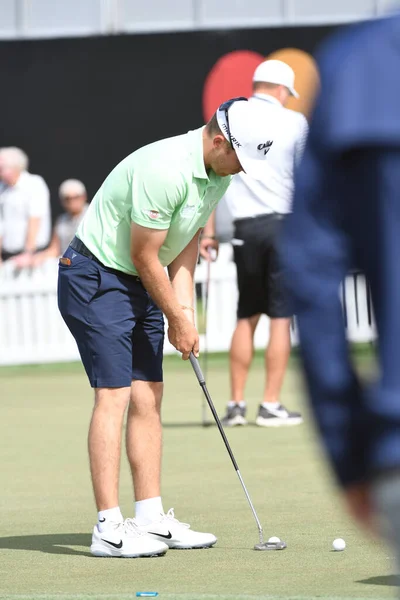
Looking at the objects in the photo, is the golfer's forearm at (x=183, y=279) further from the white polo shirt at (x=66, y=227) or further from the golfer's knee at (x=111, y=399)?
the white polo shirt at (x=66, y=227)

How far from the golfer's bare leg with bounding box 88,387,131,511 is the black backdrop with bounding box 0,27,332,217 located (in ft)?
41.5

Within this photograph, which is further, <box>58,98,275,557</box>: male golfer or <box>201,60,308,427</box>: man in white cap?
<box>201,60,308,427</box>: man in white cap

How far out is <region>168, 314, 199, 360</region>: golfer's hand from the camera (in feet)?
17.3

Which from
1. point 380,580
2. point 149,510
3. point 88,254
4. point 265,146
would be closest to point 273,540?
point 149,510

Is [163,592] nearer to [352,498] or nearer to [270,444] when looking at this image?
[352,498]

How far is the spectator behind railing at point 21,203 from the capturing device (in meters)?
13.7

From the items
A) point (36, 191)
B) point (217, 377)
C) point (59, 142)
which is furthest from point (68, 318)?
point (59, 142)

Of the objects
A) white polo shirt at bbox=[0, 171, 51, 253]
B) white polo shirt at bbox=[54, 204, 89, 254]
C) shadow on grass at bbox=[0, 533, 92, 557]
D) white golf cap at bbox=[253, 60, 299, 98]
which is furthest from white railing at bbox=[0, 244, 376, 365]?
shadow on grass at bbox=[0, 533, 92, 557]

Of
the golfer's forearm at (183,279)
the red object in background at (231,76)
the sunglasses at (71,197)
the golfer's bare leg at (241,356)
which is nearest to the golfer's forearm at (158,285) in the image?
the golfer's forearm at (183,279)

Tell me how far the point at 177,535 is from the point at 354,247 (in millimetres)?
3649

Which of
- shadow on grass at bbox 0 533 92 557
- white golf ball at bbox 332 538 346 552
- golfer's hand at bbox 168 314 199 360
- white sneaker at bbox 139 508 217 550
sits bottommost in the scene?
shadow on grass at bbox 0 533 92 557

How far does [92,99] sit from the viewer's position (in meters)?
18.0

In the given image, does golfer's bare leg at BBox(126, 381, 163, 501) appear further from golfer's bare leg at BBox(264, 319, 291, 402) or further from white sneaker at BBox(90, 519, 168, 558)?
golfer's bare leg at BBox(264, 319, 291, 402)

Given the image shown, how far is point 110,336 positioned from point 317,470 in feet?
7.31
